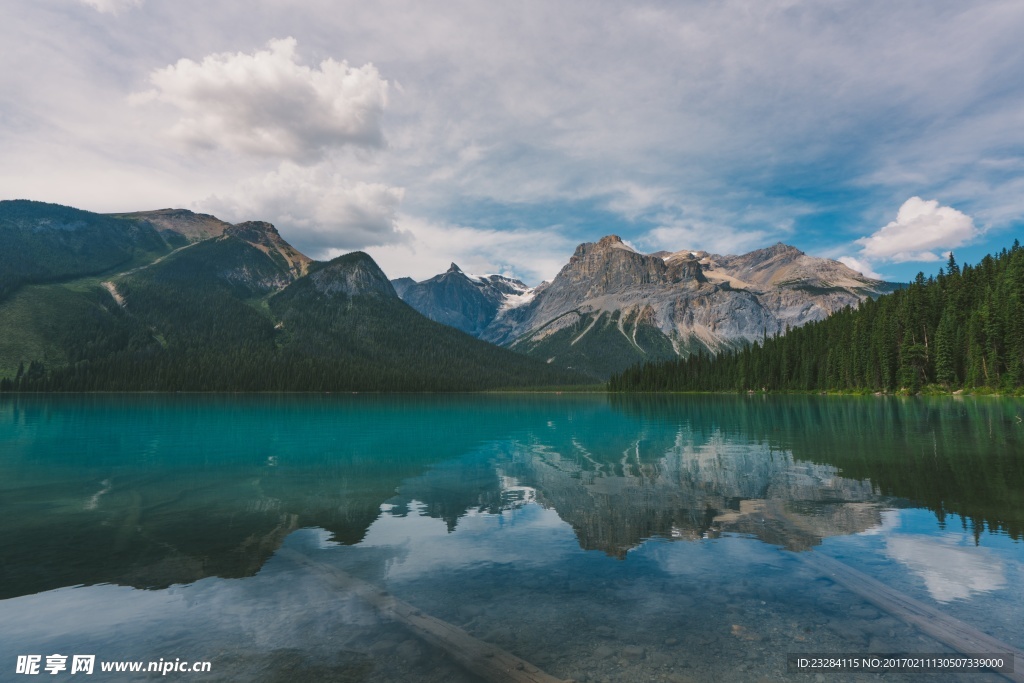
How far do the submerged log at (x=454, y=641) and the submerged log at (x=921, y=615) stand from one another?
29.1 feet

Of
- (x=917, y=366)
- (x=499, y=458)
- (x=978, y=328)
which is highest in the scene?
(x=978, y=328)

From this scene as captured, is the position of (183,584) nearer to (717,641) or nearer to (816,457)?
(717,641)

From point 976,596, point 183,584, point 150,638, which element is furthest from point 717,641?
point 183,584

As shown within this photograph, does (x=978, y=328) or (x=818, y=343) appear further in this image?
(x=818, y=343)

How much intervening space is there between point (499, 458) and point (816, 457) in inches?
999

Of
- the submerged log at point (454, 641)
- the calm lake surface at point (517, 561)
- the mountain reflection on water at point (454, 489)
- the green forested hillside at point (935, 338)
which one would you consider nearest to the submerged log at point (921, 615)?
the calm lake surface at point (517, 561)

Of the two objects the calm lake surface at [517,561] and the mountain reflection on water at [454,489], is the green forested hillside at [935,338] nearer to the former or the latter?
the mountain reflection on water at [454,489]

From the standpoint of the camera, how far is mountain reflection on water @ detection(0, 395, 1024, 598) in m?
19.4

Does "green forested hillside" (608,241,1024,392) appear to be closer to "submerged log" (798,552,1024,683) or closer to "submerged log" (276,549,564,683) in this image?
"submerged log" (798,552,1024,683)

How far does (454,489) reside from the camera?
103ft

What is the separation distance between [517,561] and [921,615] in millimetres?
11144

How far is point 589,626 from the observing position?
12266mm

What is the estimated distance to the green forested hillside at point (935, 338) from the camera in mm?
109062

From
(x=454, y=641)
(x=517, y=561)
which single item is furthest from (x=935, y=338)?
(x=454, y=641)
